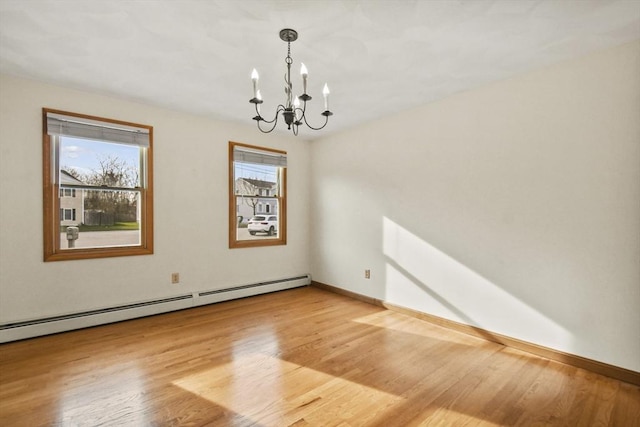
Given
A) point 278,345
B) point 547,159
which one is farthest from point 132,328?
point 547,159

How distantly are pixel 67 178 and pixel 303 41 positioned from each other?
9.30 ft

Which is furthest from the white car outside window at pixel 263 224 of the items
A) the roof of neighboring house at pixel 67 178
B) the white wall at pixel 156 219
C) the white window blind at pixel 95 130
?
the roof of neighboring house at pixel 67 178

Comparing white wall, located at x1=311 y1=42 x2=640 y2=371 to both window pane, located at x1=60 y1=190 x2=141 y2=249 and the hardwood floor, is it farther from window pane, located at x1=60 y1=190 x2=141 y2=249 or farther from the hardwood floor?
window pane, located at x1=60 y1=190 x2=141 y2=249

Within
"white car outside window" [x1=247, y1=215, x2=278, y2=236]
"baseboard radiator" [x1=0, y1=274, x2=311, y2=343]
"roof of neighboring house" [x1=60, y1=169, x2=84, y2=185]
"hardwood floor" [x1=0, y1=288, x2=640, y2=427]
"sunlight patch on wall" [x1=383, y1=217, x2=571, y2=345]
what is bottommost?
"hardwood floor" [x1=0, y1=288, x2=640, y2=427]

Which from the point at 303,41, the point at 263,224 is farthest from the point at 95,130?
the point at 303,41

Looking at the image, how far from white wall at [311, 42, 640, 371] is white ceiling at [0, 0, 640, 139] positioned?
1.08 ft

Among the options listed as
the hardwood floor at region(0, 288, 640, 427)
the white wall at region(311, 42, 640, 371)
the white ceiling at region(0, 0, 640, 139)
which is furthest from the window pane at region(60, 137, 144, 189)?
the white wall at region(311, 42, 640, 371)

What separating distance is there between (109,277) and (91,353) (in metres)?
0.96

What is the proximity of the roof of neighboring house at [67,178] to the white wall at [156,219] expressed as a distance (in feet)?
0.59

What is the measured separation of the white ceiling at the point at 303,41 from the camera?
1.92 m

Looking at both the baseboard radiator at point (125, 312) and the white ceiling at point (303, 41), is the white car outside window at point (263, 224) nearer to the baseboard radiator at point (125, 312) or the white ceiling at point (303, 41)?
the baseboard radiator at point (125, 312)

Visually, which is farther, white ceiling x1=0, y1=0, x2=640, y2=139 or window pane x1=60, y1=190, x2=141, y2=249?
A: window pane x1=60, y1=190, x2=141, y2=249

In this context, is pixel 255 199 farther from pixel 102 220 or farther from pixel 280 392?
pixel 280 392

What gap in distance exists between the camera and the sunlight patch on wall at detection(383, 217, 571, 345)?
2730 mm
